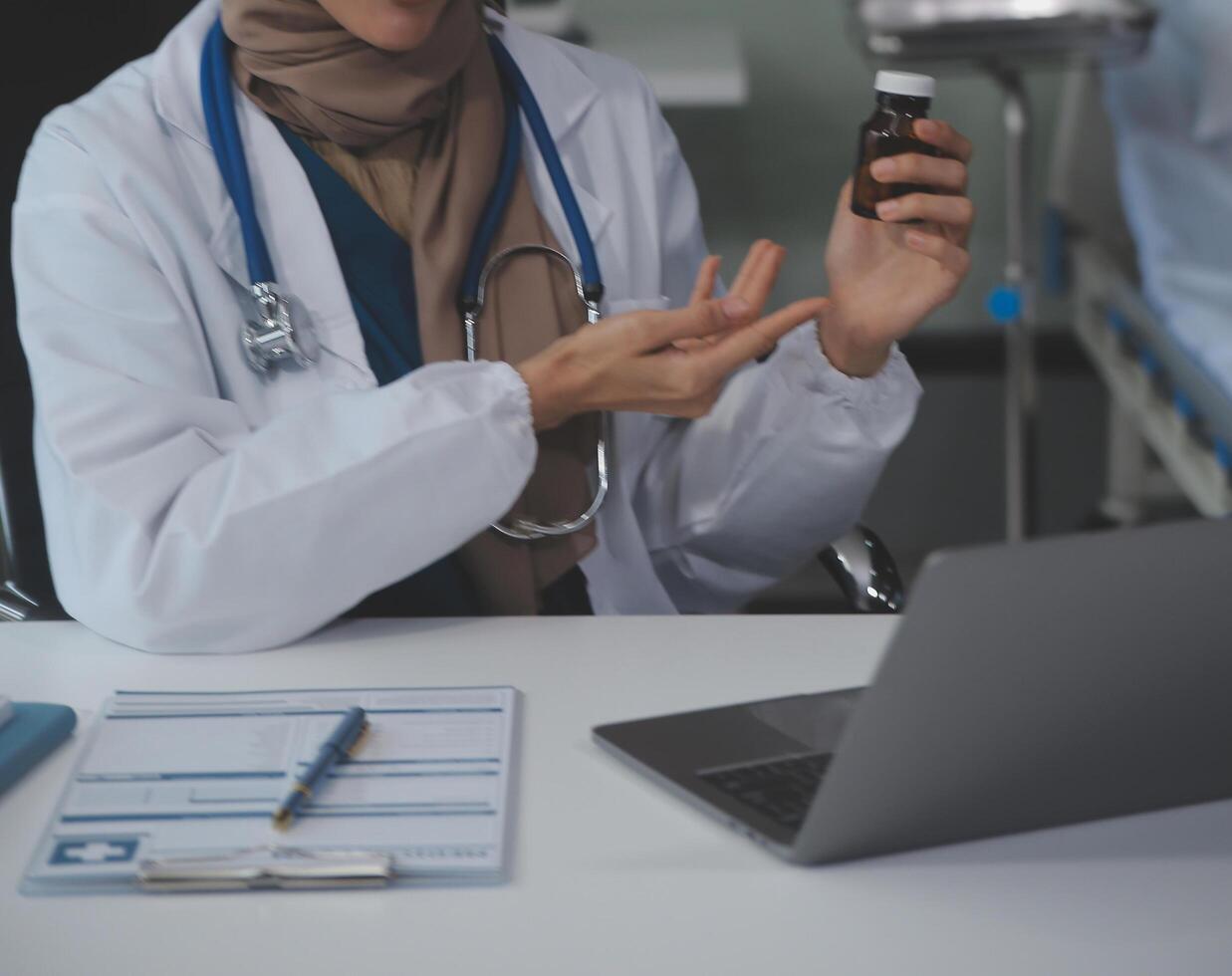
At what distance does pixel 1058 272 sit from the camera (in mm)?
Result: 2902

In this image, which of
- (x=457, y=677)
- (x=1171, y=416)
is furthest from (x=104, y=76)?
(x=1171, y=416)

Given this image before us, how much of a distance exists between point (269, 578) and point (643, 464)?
1.61ft

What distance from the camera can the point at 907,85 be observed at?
974 millimetres

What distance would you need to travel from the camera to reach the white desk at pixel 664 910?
597 millimetres

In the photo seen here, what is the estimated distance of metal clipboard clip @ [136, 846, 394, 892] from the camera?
0.65 m

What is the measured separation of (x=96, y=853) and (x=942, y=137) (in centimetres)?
72

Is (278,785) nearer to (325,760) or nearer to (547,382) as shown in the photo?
(325,760)

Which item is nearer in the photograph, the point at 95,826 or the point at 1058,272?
the point at 95,826

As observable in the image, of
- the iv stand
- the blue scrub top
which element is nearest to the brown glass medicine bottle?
the blue scrub top

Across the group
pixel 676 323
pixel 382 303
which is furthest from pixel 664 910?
pixel 382 303

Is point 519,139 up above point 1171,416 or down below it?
above

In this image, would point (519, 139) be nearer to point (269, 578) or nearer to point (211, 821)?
point (269, 578)

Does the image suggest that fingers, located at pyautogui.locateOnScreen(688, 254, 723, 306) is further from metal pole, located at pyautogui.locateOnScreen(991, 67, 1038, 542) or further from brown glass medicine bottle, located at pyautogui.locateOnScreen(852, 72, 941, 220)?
metal pole, located at pyautogui.locateOnScreen(991, 67, 1038, 542)

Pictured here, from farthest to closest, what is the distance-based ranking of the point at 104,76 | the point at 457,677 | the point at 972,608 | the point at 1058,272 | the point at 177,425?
the point at 1058,272 < the point at 104,76 < the point at 177,425 < the point at 457,677 < the point at 972,608
